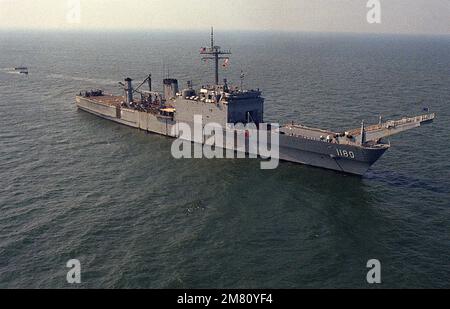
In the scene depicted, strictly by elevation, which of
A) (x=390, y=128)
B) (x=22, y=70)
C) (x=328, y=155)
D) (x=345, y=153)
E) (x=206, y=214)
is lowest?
(x=206, y=214)

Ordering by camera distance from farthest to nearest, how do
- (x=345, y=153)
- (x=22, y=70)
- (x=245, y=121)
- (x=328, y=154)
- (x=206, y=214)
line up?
(x=22, y=70) → (x=245, y=121) → (x=328, y=154) → (x=345, y=153) → (x=206, y=214)

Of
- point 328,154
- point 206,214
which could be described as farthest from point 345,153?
point 206,214

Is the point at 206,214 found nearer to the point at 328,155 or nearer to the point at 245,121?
the point at 328,155

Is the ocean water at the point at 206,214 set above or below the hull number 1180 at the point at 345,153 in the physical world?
below

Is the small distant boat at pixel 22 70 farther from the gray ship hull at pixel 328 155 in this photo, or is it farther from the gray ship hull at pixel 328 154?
the gray ship hull at pixel 328 155

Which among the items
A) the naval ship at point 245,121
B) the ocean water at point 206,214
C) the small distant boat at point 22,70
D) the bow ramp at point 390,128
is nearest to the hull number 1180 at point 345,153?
the naval ship at point 245,121

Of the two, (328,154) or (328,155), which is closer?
(328,154)
